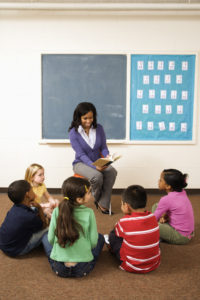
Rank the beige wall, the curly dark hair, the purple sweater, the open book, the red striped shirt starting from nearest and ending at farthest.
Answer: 1. the red striped shirt
2. the purple sweater
3. the open book
4. the curly dark hair
5. the beige wall

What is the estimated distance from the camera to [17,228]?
79.0 inches

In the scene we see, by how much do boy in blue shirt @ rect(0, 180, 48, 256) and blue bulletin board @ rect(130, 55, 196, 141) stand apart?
2066 mm

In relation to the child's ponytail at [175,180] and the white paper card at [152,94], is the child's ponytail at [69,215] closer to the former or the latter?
the child's ponytail at [175,180]

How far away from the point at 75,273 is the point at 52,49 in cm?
282

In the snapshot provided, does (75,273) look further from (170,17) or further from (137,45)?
(170,17)

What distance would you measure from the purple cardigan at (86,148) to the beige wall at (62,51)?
1.73ft

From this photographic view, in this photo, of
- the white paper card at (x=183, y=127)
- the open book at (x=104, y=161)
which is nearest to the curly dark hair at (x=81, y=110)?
the open book at (x=104, y=161)

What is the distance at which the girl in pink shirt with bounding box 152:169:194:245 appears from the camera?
7.50 ft

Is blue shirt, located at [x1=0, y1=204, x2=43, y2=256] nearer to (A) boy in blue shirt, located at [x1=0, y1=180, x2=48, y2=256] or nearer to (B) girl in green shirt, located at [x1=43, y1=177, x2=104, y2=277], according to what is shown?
(A) boy in blue shirt, located at [x1=0, y1=180, x2=48, y2=256]

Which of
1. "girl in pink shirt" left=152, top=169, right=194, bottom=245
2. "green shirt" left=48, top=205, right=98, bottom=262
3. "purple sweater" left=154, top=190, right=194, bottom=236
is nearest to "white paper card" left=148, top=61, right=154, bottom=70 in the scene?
"girl in pink shirt" left=152, top=169, right=194, bottom=245

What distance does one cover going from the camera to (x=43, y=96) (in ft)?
12.5

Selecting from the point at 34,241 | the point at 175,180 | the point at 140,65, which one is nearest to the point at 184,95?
the point at 140,65

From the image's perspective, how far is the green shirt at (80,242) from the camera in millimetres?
1795

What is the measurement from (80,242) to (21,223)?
47cm
